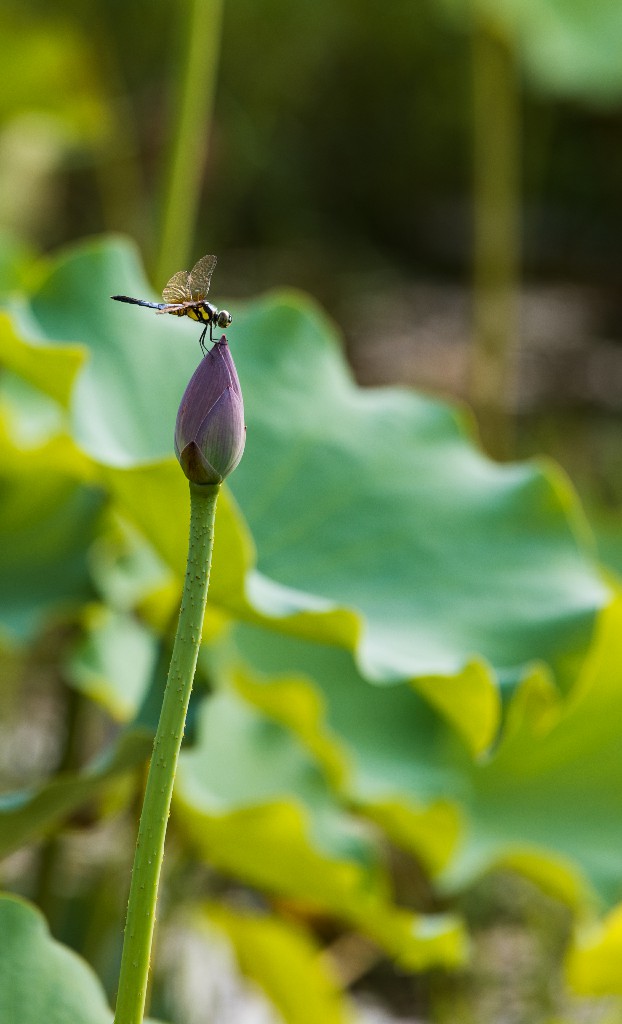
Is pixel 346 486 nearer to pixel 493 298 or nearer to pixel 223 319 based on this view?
pixel 223 319

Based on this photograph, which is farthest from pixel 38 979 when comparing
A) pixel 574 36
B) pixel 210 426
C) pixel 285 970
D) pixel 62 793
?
pixel 574 36

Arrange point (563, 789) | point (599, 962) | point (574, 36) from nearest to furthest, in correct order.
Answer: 1. point (599, 962)
2. point (563, 789)
3. point (574, 36)

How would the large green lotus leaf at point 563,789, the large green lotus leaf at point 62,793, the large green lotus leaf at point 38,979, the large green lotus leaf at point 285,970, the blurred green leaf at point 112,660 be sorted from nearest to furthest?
the large green lotus leaf at point 38,979, the large green lotus leaf at point 62,793, the large green lotus leaf at point 563,789, the blurred green leaf at point 112,660, the large green lotus leaf at point 285,970

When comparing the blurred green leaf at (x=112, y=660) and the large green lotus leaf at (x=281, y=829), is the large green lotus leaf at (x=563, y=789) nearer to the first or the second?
the large green lotus leaf at (x=281, y=829)

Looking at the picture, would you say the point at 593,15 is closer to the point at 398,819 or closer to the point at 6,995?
the point at 398,819

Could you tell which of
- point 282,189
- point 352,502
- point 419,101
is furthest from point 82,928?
point 419,101

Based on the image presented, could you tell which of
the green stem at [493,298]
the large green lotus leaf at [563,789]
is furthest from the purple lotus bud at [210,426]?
the green stem at [493,298]
